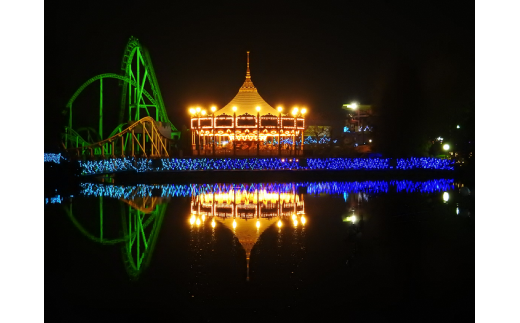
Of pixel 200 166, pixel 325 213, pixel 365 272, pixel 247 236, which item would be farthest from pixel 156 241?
pixel 200 166

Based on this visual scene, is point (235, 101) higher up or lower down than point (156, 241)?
higher up

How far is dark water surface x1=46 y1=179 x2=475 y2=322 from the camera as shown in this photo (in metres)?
7.09

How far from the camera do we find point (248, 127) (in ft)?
122

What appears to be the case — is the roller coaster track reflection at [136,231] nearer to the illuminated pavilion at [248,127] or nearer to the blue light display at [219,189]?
the blue light display at [219,189]

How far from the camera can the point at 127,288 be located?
7949 millimetres

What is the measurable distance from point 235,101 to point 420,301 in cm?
3484

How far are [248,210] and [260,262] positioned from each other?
653 cm

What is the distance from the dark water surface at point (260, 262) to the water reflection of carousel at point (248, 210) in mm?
45

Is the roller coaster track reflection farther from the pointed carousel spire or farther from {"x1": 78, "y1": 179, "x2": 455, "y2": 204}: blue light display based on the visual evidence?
the pointed carousel spire

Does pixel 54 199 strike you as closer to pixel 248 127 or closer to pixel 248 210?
pixel 248 210

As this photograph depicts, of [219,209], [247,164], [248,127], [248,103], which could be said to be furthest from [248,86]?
[219,209]

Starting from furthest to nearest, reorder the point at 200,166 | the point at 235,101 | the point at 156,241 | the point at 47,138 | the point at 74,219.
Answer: the point at 235,101 < the point at 47,138 < the point at 200,166 < the point at 74,219 < the point at 156,241

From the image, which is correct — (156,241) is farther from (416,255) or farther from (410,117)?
(410,117)

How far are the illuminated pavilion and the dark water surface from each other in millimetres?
20378
